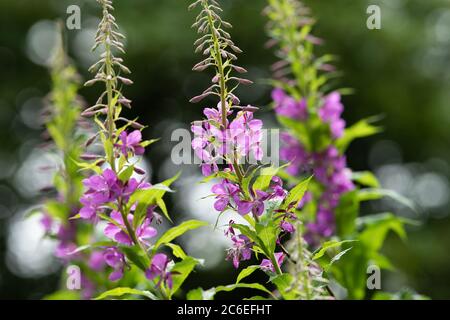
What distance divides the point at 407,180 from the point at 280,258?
1403 centimetres

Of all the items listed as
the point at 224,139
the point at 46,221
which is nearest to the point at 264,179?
the point at 224,139

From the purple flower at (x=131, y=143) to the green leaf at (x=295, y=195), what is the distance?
480 millimetres

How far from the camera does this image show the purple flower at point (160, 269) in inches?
85.0

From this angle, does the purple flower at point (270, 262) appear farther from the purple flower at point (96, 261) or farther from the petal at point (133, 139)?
the purple flower at point (96, 261)

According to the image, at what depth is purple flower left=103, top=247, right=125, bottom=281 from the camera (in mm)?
2154

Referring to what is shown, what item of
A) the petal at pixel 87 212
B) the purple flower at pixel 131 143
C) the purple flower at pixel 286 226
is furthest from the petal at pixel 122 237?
the purple flower at pixel 286 226

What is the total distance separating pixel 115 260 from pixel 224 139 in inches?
20.9

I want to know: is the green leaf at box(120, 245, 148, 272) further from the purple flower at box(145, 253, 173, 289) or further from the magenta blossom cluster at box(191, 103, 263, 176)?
the magenta blossom cluster at box(191, 103, 263, 176)

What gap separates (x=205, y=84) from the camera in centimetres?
1408

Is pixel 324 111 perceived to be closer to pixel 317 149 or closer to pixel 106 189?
pixel 317 149

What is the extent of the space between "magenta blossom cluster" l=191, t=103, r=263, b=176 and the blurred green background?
983 centimetres

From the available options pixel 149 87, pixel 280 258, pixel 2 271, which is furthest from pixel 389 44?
pixel 280 258

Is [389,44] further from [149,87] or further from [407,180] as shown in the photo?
[149,87]

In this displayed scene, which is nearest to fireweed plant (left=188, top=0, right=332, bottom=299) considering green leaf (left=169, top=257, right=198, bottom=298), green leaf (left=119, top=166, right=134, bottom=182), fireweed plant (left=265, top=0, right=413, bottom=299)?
green leaf (left=169, top=257, right=198, bottom=298)
